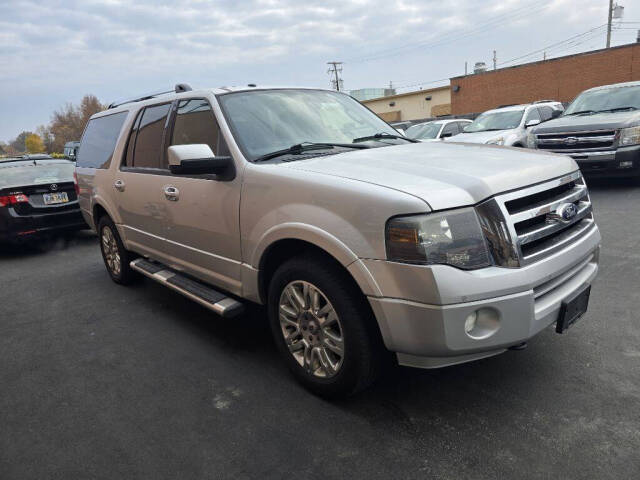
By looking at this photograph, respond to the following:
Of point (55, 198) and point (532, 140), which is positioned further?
point (532, 140)

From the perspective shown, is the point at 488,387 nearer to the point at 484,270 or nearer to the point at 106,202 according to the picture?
the point at 484,270

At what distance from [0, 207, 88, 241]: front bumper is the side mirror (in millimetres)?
5308

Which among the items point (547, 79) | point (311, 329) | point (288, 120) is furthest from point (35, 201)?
point (547, 79)

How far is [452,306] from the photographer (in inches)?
82.7

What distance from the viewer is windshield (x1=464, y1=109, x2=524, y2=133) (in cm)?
1064

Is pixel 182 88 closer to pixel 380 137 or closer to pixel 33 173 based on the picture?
pixel 380 137

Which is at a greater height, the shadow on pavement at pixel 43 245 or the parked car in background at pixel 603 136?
the parked car in background at pixel 603 136

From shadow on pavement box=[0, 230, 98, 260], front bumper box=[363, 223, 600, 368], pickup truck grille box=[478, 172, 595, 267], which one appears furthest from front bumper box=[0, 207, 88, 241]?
pickup truck grille box=[478, 172, 595, 267]

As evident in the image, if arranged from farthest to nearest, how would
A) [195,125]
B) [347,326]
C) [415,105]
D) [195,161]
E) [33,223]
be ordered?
[415,105]
[33,223]
[195,125]
[195,161]
[347,326]

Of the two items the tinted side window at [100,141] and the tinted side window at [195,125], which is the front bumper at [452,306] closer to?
the tinted side window at [195,125]

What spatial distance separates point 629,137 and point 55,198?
9.38m

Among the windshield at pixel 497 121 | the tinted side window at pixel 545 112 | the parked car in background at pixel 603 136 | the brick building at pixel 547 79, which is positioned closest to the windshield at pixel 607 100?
the parked car in background at pixel 603 136

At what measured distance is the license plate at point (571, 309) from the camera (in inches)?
94.9

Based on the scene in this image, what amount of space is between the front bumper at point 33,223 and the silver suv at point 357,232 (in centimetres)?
416
